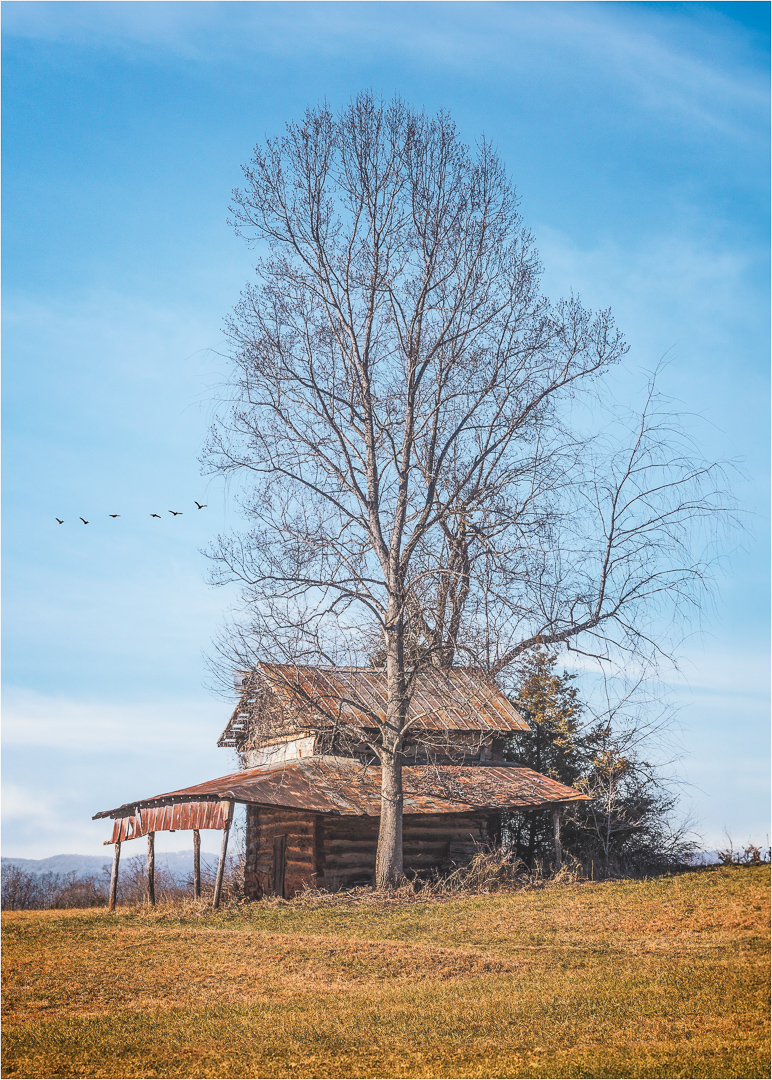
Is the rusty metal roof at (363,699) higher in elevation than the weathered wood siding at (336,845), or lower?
higher

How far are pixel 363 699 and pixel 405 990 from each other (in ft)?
51.2

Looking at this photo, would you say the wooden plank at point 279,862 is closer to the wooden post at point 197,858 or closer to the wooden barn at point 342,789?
the wooden barn at point 342,789

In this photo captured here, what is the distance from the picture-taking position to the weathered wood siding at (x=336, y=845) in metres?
25.0

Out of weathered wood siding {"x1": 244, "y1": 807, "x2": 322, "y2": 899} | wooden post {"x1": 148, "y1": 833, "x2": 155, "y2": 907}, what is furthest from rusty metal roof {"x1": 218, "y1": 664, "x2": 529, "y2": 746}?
wooden post {"x1": 148, "y1": 833, "x2": 155, "y2": 907}

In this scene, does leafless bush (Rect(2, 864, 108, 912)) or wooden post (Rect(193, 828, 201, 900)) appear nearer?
wooden post (Rect(193, 828, 201, 900))

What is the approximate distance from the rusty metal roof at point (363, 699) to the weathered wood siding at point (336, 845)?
2.62 meters

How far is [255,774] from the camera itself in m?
27.5

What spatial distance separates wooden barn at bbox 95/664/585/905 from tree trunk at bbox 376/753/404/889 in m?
0.56

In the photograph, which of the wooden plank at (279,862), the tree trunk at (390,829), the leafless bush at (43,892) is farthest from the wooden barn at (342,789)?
the leafless bush at (43,892)

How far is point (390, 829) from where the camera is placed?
24250 millimetres

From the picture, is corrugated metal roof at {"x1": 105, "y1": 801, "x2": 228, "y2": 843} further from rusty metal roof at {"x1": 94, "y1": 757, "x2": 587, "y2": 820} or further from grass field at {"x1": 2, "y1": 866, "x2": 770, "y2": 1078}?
grass field at {"x1": 2, "y1": 866, "x2": 770, "y2": 1078}

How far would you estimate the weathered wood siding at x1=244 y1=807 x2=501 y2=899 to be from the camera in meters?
25.0

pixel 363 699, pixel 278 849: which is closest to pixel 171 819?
pixel 278 849

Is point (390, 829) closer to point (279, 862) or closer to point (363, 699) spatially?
point (279, 862)
